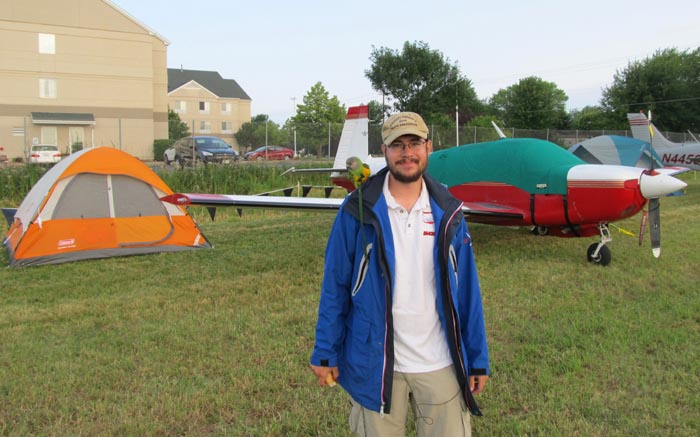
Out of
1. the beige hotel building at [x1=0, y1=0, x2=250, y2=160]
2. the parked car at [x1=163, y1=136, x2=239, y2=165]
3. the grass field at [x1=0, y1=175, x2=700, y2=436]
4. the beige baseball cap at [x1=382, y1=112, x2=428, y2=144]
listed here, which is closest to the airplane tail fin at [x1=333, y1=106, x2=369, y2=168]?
the grass field at [x1=0, y1=175, x2=700, y2=436]

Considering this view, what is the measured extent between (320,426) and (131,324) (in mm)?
2562

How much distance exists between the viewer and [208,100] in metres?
65.9

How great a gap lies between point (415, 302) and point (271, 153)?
19748mm

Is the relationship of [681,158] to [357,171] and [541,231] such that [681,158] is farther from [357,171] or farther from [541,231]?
[357,171]

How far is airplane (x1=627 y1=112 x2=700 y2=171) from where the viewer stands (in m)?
18.2

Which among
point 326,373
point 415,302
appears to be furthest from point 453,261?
point 326,373

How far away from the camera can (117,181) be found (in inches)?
308

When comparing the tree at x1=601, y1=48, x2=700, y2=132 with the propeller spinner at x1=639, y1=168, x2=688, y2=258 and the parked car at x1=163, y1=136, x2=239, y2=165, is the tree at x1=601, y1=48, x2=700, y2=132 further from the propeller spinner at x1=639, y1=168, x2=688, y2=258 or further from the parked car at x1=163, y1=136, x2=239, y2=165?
the propeller spinner at x1=639, y1=168, x2=688, y2=258

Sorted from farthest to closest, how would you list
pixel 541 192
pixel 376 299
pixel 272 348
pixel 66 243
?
pixel 66 243, pixel 541 192, pixel 272 348, pixel 376 299

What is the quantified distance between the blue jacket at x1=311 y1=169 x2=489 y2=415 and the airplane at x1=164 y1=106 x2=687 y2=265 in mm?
4383

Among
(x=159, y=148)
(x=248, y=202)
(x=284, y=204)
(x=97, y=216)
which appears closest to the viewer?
(x=248, y=202)

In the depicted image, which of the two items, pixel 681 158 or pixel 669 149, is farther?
pixel 669 149

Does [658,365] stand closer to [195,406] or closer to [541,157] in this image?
[195,406]

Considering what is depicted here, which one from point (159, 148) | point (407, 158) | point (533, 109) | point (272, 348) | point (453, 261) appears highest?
point (533, 109)
